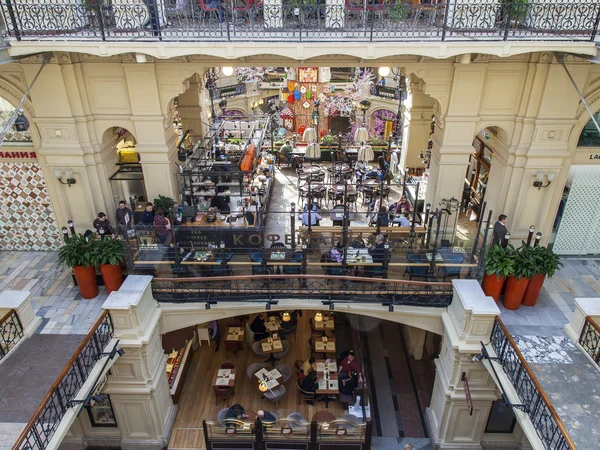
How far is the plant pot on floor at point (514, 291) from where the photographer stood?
376 inches

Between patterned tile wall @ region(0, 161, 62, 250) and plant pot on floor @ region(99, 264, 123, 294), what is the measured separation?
8.74 ft

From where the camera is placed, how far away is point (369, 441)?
33.3ft

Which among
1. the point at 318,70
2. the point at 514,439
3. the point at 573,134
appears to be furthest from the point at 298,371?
the point at 318,70

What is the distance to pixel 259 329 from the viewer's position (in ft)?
44.1

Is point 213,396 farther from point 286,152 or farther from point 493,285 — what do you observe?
point 286,152

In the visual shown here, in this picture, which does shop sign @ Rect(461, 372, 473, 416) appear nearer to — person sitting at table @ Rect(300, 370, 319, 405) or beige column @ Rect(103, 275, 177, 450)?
person sitting at table @ Rect(300, 370, 319, 405)

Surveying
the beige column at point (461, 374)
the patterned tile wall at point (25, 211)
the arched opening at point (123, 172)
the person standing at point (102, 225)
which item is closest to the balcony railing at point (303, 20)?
the arched opening at point (123, 172)

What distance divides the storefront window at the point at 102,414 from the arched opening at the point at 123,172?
13.4 ft

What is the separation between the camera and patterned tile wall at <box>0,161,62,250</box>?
11227 millimetres

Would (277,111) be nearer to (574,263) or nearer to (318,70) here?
(318,70)

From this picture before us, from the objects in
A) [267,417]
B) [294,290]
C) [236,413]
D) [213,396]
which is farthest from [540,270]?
[213,396]

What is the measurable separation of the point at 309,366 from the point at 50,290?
6.55 m

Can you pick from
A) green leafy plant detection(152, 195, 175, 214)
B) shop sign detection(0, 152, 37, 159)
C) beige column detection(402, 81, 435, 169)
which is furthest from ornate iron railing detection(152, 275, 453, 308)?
beige column detection(402, 81, 435, 169)

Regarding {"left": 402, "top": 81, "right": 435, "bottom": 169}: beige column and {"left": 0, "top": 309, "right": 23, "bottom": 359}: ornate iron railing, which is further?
{"left": 402, "top": 81, "right": 435, "bottom": 169}: beige column
